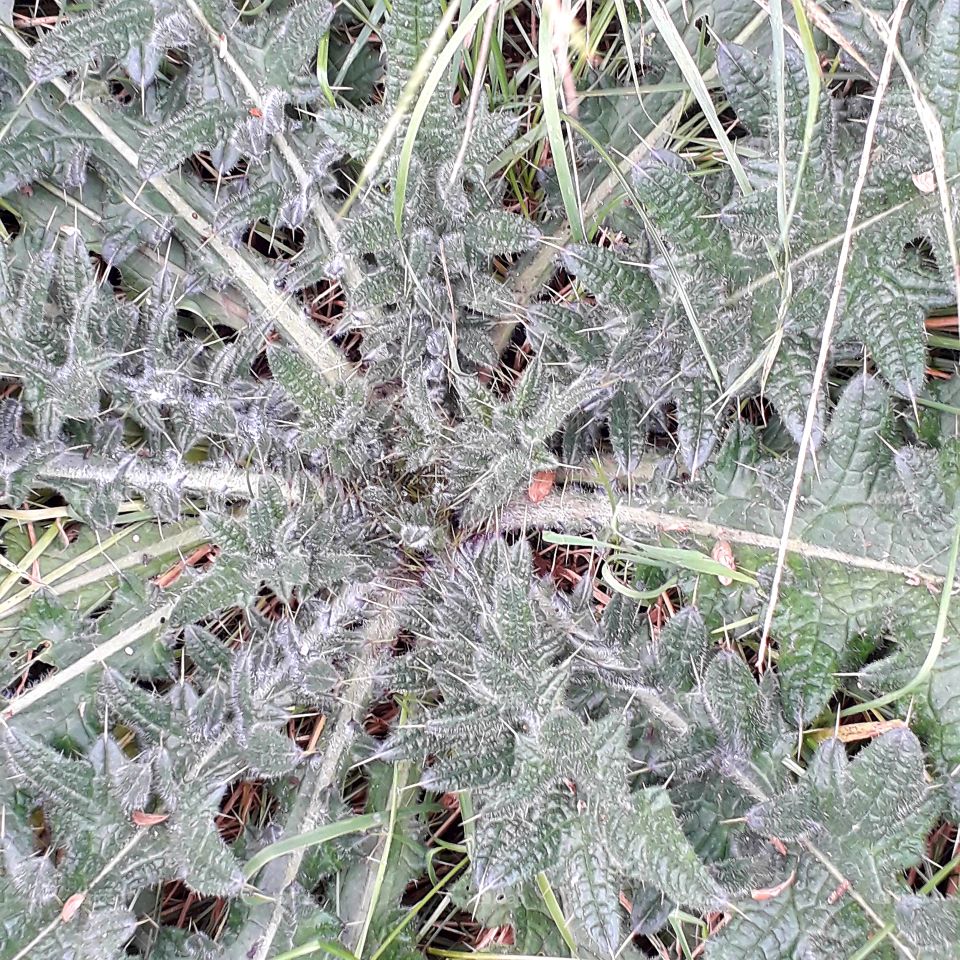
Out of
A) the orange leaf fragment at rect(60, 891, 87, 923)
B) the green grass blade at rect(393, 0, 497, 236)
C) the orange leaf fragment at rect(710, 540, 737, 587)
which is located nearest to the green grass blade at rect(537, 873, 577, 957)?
the orange leaf fragment at rect(710, 540, 737, 587)

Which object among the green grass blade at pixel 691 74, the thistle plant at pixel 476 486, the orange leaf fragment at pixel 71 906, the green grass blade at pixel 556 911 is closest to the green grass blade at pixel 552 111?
the thistle plant at pixel 476 486

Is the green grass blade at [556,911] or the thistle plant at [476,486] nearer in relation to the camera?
the thistle plant at [476,486]

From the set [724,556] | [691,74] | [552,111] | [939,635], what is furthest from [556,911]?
[691,74]

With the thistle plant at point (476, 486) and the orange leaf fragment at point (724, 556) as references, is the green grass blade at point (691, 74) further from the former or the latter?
the orange leaf fragment at point (724, 556)

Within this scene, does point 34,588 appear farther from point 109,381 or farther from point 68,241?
point 68,241

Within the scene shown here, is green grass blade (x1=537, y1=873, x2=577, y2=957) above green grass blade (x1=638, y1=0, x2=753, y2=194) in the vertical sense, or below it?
below

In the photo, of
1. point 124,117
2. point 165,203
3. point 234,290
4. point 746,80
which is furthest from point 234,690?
point 746,80

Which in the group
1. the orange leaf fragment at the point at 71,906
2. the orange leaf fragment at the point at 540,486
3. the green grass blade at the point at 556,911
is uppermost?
the orange leaf fragment at the point at 540,486

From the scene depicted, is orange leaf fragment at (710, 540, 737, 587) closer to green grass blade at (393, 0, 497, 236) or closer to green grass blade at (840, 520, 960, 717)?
green grass blade at (840, 520, 960, 717)

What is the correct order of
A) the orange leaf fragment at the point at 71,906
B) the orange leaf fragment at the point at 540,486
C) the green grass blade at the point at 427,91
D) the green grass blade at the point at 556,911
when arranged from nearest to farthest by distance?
the green grass blade at the point at 427,91, the orange leaf fragment at the point at 71,906, the green grass blade at the point at 556,911, the orange leaf fragment at the point at 540,486

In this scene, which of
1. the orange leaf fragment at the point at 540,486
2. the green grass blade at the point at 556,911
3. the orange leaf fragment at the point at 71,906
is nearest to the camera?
the orange leaf fragment at the point at 71,906

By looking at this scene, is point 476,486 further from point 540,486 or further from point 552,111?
point 552,111
